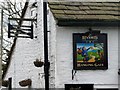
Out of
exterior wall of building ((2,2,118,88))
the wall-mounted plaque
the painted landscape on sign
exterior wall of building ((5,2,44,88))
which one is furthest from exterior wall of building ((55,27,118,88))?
exterior wall of building ((5,2,44,88))

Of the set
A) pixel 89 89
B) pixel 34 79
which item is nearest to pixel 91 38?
pixel 89 89

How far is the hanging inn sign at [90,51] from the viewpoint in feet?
46.2

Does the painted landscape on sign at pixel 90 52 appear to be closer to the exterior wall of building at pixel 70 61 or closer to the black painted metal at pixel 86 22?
the exterior wall of building at pixel 70 61

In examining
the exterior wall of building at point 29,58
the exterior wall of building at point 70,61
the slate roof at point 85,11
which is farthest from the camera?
the exterior wall of building at point 29,58

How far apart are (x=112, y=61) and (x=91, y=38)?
39.6 inches

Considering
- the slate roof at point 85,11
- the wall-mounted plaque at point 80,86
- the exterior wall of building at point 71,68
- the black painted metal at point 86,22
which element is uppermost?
the slate roof at point 85,11

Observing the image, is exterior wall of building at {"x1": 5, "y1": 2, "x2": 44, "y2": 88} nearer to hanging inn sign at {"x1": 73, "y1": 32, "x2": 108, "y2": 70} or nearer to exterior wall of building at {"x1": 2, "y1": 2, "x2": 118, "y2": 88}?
exterior wall of building at {"x1": 2, "y1": 2, "x2": 118, "y2": 88}

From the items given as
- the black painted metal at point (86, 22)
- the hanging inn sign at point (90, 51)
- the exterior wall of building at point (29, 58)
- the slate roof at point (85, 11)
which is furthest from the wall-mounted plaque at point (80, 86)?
the exterior wall of building at point (29, 58)

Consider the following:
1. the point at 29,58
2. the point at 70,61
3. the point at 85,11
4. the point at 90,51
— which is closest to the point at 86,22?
the point at 85,11

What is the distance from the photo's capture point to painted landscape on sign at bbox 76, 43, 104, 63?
1411cm

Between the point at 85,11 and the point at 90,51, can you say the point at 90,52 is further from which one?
the point at 85,11

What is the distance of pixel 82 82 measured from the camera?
46.2 feet

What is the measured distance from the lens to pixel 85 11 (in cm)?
1442

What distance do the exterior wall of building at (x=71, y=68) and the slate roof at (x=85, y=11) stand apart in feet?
1.41
